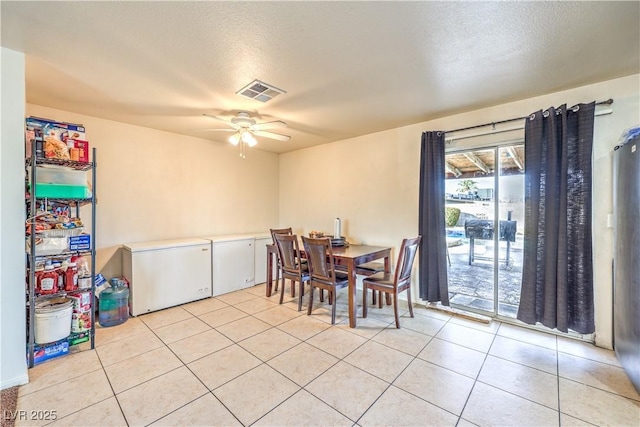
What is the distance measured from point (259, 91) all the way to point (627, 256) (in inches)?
131

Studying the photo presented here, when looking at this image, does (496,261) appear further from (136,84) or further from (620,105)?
(136,84)

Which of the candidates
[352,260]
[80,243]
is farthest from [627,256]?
[80,243]

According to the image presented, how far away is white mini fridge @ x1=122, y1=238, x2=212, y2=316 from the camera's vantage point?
10.8 feet

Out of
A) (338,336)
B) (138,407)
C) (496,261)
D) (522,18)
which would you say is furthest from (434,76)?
(138,407)

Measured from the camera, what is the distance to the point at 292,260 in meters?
3.52

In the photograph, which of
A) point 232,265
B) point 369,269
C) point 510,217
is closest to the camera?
point 510,217

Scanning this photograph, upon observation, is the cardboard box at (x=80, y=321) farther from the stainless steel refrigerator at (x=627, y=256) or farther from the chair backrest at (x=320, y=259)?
the stainless steel refrigerator at (x=627, y=256)

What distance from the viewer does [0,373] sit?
197 cm

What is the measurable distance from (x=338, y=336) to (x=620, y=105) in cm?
334

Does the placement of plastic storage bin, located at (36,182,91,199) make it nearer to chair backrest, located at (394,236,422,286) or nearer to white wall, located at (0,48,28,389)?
white wall, located at (0,48,28,389)

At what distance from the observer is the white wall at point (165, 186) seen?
3.49 meters

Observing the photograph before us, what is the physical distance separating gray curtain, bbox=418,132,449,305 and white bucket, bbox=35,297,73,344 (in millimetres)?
3711

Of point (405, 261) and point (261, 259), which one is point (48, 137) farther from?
point (405, 261)

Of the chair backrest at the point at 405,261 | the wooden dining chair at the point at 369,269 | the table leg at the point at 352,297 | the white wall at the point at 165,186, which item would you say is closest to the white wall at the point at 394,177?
the wooden dining chair at the point at 369,269
